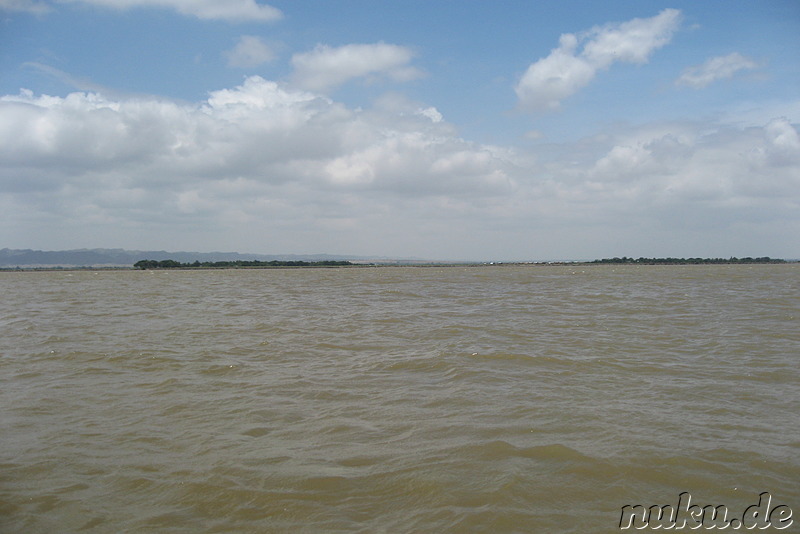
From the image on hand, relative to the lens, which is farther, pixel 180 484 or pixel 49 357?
pixel 49 357

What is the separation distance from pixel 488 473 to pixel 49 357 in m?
9.15

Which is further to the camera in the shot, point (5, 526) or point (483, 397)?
point (483, 397)

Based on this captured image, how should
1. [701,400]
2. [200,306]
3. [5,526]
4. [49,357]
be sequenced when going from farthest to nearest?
[200,306]
[49,357]
[701,400]
[5,526]

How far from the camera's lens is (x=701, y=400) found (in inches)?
237

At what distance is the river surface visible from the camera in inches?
140

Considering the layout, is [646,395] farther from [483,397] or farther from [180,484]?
[180,484]

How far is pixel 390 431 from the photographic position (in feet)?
16.6

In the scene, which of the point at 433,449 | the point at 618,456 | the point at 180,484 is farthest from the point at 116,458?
the point at 618,456

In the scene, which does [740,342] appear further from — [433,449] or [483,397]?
[433,449]

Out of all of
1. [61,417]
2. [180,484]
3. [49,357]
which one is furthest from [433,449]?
[49,357]

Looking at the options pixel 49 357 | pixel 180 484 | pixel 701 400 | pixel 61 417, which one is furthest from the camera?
pixel 49 357

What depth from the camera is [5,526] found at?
3.33 metres

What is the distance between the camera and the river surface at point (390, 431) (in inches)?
140

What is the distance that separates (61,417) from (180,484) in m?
2.78
